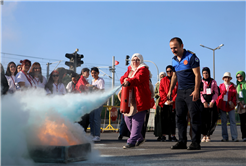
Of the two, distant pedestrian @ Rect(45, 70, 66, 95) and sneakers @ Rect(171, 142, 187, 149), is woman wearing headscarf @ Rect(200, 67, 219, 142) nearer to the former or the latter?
sneakers @ Rect(171, 142, 187, 149)

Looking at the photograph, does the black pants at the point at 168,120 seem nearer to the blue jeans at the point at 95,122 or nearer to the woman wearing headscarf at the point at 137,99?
the blue jeans at the point at 95,122

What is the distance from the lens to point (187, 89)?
6316mm

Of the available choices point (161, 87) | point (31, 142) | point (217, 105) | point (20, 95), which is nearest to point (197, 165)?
point (31, 142)

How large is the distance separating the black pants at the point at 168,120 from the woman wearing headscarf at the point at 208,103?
94 cm

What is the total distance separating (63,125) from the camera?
4.35 metres

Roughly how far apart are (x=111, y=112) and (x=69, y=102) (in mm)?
11400

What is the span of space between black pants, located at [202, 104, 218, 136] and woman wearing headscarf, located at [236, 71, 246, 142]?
37.7 inches

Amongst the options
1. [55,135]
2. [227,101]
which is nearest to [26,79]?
[55,135]

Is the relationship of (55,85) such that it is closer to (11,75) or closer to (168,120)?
(11,75)

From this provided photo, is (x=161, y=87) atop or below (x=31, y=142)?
atop

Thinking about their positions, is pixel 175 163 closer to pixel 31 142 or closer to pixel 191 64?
pixel 31 142

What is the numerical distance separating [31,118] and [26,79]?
2.87 m

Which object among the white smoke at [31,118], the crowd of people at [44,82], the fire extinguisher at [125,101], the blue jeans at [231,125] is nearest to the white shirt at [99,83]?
the crowd of people at [44,82]

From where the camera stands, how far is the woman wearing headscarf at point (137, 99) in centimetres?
610
